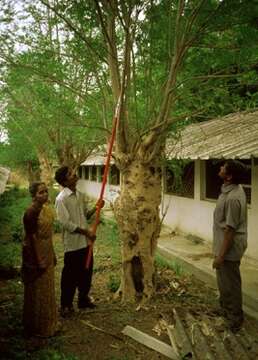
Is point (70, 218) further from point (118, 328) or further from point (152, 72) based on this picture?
point (152, 72)

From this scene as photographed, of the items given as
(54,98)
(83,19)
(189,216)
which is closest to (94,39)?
(83,19)

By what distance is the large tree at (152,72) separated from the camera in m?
5.25

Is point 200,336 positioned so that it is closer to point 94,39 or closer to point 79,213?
point 79,213

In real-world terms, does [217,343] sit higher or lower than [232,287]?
lower

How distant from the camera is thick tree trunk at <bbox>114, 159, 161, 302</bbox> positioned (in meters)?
5.62

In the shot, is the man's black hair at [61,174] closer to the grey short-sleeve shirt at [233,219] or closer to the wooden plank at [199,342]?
the grey short-sleeve shirt at [233,219]

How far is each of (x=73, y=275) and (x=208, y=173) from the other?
7.07m

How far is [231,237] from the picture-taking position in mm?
4570

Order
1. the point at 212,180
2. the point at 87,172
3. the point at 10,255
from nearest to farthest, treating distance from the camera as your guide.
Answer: the point at 10,255, the point at 212,180, the point at 87,172

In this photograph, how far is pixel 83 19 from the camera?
18.2ft

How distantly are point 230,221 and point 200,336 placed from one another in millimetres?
1258

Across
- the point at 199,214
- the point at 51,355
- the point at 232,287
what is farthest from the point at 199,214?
the point at 51,355

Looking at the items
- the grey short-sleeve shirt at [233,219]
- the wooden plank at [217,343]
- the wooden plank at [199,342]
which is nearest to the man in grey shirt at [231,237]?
the grey short-sleeve shirt at [233,219]

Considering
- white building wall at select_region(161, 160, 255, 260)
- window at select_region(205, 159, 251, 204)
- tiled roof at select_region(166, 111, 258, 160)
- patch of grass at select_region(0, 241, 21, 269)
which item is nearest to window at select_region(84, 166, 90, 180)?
white building wall at select_region(161, 160, 255, 260)
